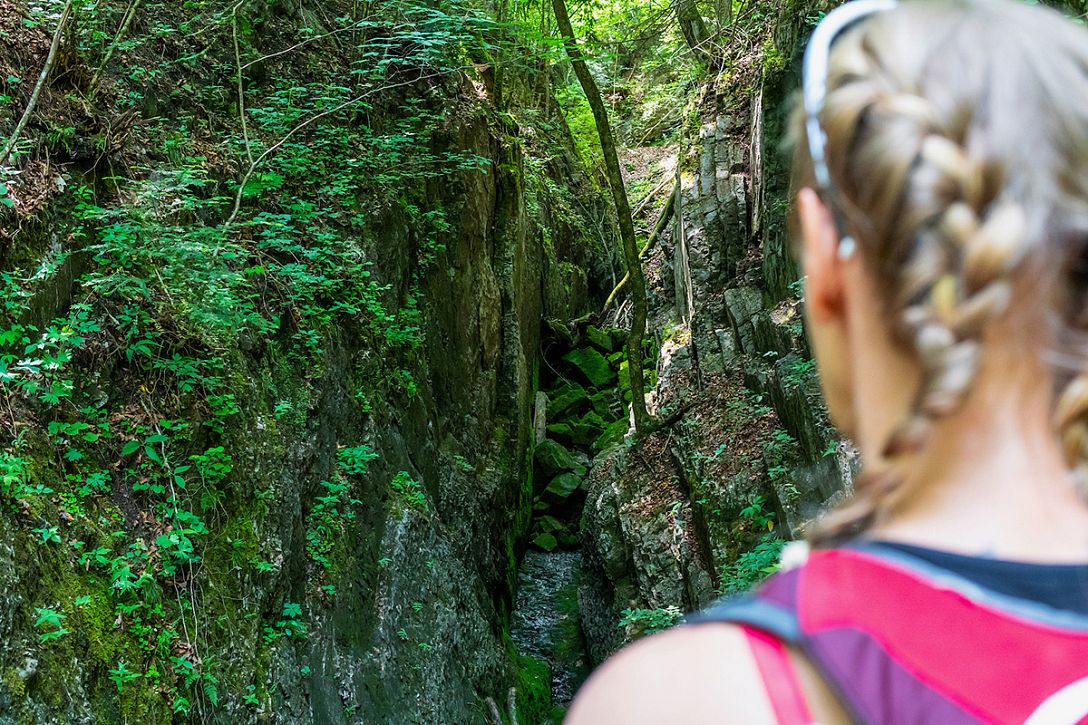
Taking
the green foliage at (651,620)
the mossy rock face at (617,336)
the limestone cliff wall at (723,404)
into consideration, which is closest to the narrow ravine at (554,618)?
the limestone cliff wall at (723,404)

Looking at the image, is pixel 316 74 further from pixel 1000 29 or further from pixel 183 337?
pixel 1000 29

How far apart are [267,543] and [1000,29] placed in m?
5.98

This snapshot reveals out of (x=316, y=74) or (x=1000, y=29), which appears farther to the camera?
(x=316, y=74)

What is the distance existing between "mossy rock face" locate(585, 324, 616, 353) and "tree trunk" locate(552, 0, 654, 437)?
6.61 meters

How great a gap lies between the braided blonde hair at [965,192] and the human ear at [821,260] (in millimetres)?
40

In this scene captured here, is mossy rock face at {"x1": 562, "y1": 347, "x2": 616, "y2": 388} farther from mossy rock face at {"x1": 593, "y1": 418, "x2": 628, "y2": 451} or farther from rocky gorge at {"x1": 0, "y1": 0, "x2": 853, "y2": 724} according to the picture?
rocky gorge at {"x1": 0, "y1": 0, "x2": 853, "y2": 724}

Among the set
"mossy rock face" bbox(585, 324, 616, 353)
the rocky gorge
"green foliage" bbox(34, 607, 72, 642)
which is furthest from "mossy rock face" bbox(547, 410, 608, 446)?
"green foliage" bbox(34, 607, 72, 642)

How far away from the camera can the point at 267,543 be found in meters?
5.95

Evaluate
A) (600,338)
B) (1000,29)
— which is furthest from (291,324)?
(600,338)

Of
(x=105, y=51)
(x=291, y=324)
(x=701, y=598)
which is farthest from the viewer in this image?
(x=701, y=598)

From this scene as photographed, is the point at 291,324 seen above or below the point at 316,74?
below

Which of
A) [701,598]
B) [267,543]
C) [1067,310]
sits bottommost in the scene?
[701,598]

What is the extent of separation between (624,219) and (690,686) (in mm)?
10223

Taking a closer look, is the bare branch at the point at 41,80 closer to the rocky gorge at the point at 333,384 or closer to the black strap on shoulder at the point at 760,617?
the rocky gorge at the point at 333,384
